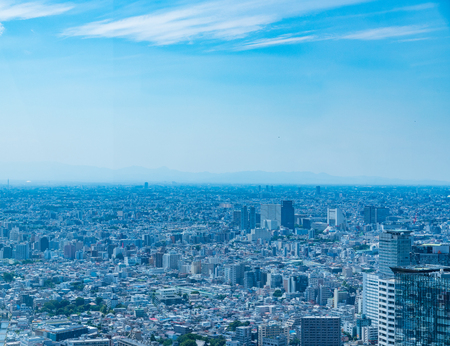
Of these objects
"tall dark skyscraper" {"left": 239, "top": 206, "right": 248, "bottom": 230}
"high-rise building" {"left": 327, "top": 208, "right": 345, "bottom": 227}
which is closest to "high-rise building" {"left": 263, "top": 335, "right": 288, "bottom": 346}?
"high-rise building" {"left": 327, "top": 208, "right": 345, "bottom": 227}

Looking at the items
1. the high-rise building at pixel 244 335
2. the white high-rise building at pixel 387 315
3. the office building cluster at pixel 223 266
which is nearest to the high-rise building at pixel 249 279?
the office building cluster at pixel 223 266

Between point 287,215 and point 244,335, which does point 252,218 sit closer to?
point 287,215

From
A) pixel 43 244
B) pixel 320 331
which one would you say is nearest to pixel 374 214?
pixel 43 244

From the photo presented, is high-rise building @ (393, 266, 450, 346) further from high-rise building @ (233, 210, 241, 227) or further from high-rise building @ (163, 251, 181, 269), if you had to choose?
high-rise building @ (233, 210, 241, 227)

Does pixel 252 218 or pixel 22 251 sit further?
pixel 252 218

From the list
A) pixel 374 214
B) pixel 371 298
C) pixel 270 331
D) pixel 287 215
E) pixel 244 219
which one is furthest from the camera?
pixel 287 215

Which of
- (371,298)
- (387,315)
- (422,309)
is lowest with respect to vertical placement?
(371,298)
